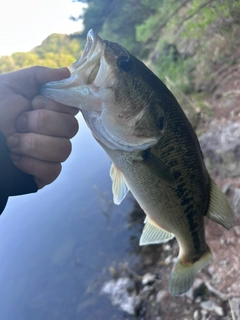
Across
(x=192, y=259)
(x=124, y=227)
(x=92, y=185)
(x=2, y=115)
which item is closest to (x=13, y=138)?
(x=2, y=115)

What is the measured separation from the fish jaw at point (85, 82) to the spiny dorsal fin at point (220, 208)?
91cm

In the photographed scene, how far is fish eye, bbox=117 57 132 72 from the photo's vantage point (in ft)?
5.45

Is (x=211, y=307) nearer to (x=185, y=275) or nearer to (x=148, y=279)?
(x=148, y=279)

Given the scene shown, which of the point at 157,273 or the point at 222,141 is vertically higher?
the point at 222,141

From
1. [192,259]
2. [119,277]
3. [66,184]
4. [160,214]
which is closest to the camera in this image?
[160,214]

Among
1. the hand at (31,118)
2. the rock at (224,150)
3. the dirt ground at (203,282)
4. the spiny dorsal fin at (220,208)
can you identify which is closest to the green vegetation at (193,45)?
the rock at (224,150)

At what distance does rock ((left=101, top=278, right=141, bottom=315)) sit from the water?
0.48ft

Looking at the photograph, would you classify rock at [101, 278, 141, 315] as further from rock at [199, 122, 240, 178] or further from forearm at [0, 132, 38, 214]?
forearm at [0, 132, 38, 214]

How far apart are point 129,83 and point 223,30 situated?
29.6 ft

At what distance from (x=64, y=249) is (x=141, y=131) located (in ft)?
22.7

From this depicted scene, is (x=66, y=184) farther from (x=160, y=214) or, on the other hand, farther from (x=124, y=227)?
(x=160, y=214)

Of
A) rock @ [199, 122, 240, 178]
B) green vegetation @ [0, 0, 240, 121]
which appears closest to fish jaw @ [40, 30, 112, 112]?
rock @ [199, 122, 240, 178]

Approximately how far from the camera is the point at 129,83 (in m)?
1.70

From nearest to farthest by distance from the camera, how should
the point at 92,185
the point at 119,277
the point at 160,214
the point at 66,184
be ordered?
1. the point at 160,214
2. the point at 119,277
3. the point at 92,185
4. the point at 66,184
